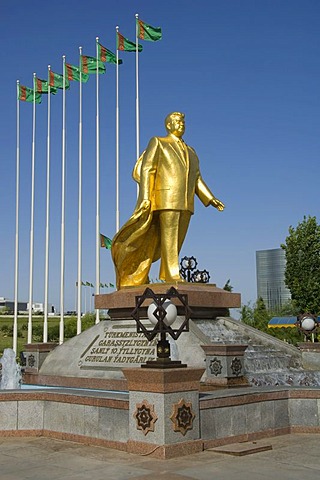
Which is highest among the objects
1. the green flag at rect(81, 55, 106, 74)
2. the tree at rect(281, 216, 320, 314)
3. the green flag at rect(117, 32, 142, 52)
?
the green flag at rect(117, 32, 142, 52)

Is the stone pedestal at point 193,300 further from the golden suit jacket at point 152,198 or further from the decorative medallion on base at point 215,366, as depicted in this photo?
the decorative medallion on base at point 215,366

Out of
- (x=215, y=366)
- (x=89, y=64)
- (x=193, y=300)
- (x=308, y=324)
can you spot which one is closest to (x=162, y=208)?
(x=193, y=300)

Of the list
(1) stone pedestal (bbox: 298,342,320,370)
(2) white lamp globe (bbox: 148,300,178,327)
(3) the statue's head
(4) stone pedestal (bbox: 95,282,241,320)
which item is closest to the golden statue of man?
(3) the statue's head

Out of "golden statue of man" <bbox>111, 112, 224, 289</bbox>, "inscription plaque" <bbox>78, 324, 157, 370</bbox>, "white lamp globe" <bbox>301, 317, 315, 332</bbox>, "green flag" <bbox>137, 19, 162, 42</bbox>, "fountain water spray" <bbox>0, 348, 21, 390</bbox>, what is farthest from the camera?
"green flag" <bbox>137, 19, 162, 42</bbox>

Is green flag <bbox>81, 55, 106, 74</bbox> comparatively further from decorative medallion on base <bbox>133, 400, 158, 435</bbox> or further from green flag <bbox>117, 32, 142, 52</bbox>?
decorative medallion on base <bbox>133, 400, 158, 435</bbox>

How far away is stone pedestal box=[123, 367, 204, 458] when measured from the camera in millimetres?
7301

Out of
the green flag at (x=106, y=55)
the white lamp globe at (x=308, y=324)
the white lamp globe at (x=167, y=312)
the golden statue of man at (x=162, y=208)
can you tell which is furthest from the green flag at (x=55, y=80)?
the white lamp globe at (x=167, y=312)

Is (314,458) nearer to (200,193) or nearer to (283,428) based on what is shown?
(283,428)

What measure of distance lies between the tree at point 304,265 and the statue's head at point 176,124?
14486 millimetres

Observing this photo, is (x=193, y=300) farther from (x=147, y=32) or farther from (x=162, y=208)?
(x=147, y=32)

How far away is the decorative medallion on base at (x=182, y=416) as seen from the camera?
738 centimetres

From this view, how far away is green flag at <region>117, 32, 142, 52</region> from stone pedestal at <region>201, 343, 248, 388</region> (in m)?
15.1

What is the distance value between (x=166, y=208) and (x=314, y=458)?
807cm

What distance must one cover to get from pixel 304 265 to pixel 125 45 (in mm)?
12281
